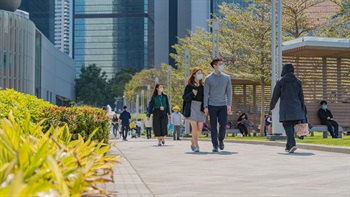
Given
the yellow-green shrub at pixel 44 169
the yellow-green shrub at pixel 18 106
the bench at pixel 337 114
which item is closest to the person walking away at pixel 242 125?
the bench at pixel 337 114

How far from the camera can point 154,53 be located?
189 metres

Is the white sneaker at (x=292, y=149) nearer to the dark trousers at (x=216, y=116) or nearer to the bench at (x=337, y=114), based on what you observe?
the dark trousers at (x=216, y=116)

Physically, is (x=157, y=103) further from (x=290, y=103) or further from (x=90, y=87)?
(x=90, y=87)

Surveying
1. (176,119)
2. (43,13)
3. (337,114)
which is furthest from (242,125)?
(43,13)

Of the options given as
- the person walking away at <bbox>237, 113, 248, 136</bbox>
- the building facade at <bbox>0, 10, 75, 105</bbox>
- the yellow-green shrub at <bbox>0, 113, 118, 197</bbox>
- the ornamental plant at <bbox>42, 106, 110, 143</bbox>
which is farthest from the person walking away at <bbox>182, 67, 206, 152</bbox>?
the building facade at <bbox>0, 10, 75, 105</bbox>

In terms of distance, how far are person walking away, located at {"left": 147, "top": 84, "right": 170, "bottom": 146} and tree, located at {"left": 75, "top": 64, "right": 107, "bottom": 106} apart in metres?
134

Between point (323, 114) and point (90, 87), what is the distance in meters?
135

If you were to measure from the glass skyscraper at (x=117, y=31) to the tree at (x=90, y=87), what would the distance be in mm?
28763

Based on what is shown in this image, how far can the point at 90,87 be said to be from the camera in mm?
154625

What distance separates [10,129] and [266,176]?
3.89m

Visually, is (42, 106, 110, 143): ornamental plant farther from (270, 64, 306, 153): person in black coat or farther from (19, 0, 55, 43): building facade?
(19, 0, 55, 43): building facade

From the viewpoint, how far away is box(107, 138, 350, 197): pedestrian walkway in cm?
648

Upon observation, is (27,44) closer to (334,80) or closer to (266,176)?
(334,80)

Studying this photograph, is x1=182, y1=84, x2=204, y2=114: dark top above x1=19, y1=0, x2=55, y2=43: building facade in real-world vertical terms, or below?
below
